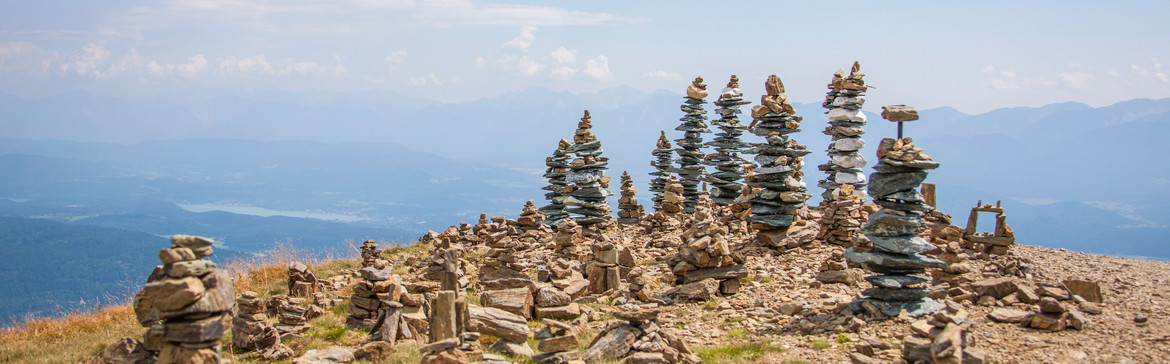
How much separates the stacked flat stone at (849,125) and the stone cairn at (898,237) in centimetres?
1340

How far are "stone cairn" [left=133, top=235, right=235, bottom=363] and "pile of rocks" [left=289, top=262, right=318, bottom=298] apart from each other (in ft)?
35.5

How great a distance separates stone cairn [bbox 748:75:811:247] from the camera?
77.3ft

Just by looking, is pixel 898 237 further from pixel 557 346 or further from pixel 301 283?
pixel 301 283

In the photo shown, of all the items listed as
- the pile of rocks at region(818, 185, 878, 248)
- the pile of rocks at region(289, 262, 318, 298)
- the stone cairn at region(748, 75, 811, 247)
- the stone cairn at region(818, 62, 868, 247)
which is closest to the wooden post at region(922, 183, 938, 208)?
the pile of rocks at region(818, 185, 878, 248)

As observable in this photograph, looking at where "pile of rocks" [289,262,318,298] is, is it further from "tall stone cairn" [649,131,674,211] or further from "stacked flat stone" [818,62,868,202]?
"tall stone cairn" [649,131,674,211]

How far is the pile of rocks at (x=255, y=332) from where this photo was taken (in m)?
14.8

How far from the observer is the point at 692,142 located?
115 feet

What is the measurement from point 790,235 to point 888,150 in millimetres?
7612

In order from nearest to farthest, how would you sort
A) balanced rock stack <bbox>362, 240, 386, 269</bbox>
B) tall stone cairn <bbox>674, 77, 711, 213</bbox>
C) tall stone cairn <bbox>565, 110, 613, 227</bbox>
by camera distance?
1. balanced rock stack <bbox>362, 240, 386, 269</bbox>
2. tall stone cairn <bbox>565, 110, 613, 227</bbox>
3. tall stone cairn <bbox>674, 77, 711, 213</bbox>

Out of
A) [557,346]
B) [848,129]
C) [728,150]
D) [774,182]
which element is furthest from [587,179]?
[557,346]

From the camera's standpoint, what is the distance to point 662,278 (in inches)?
819

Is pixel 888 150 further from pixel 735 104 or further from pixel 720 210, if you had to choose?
pixel 735 104

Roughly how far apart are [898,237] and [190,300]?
13507 mm

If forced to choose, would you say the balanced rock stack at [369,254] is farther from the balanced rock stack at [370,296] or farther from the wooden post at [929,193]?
the wooden post at [929,193]
